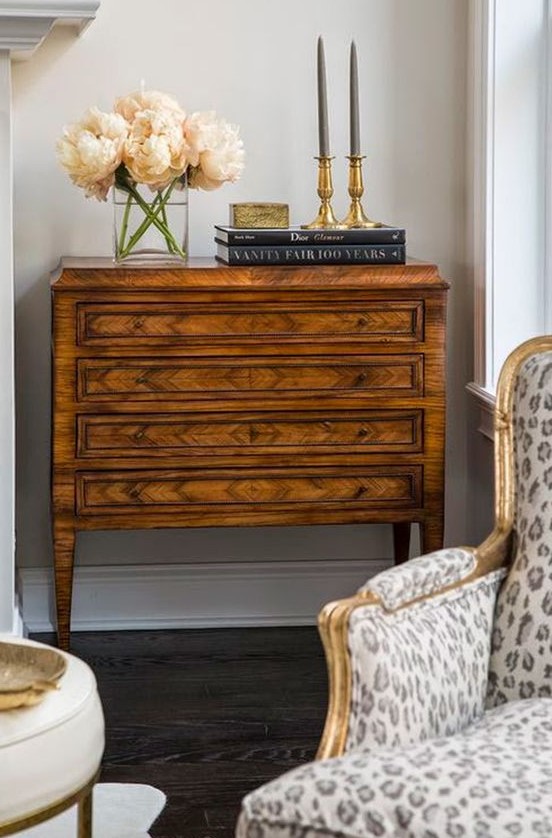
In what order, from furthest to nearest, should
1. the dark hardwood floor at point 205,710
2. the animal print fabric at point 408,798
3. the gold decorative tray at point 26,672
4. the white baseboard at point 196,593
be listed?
the white baseboard at point 196,593, the dark hardwood floor at point 205,710, the gold decorative tray at point 26,672, the animal print fabric at point 408,798

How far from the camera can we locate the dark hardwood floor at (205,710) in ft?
8.86

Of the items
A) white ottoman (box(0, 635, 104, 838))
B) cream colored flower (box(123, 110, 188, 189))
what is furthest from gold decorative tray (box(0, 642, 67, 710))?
cream colored flower (box(123, 110, 188, 189))

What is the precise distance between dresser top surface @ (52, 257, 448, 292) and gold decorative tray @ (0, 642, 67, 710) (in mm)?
1364

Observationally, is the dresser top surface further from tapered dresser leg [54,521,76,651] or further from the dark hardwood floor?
the dark hardwood floor

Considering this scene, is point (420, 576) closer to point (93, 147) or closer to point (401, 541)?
point (93, 147)

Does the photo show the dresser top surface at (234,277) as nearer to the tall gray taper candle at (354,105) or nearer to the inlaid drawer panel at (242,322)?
the inlaid drawer panel at (242,322)

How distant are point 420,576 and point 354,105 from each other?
176 centimetres

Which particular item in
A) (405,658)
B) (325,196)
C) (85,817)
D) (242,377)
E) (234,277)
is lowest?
(85,817)

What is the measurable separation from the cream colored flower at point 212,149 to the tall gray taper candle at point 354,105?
29 cm

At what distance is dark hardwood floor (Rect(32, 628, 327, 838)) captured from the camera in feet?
8.86

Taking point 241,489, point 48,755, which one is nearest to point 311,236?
point 241,489

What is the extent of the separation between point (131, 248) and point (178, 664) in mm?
1020

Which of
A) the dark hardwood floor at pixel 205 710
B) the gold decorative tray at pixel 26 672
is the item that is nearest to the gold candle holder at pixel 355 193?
the dark hardwood floor at pixel 205 710

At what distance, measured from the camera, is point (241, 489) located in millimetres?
3328
